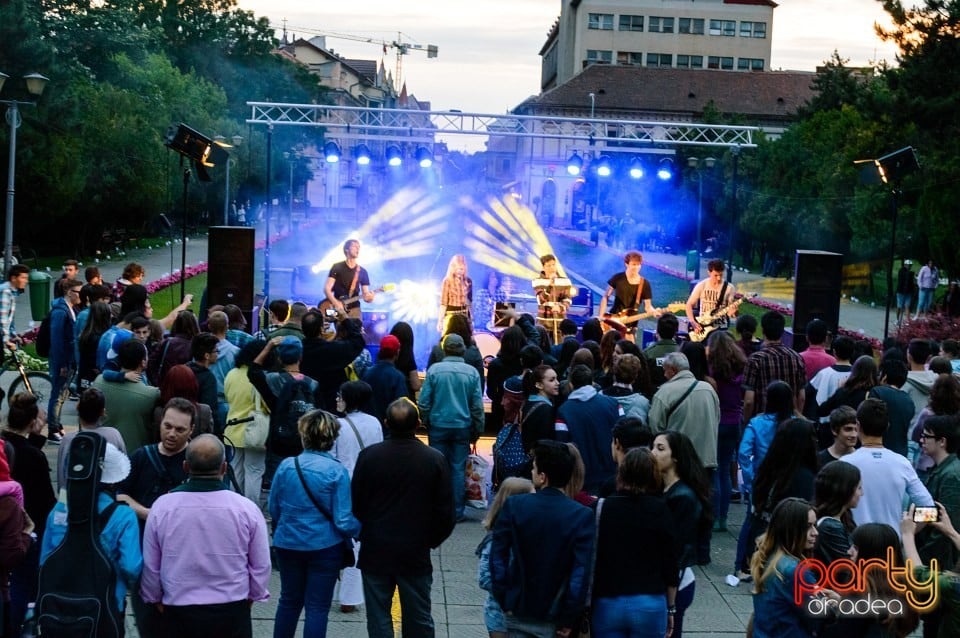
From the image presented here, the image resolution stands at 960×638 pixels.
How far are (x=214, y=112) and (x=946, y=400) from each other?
5559cm

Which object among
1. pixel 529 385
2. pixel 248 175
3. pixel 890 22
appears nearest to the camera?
pixel 529 385

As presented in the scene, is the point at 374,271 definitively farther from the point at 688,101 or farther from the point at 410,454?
the point at 688,101

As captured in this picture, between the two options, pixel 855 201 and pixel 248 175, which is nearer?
pixel 855 201

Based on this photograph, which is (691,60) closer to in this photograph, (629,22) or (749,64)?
(749,64)

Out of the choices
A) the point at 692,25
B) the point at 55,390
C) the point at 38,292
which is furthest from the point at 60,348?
the point at 692,25

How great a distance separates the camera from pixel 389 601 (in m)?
Answer: 6.91

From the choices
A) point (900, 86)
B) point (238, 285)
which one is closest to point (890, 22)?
point (900, 86)

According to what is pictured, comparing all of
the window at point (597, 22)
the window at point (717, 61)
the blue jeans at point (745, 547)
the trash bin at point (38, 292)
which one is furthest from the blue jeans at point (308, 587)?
the window at point (717, 61)

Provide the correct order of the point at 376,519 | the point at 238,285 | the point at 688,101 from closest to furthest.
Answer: the point at 376,519 < the point at 238,285 < the point at 688,101

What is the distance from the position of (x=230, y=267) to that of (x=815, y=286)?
850cm

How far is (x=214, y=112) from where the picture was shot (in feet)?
199

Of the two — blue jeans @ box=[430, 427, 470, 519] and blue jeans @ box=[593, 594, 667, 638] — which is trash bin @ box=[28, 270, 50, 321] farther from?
blue jeans @ box=[593, 594, 667, 638]

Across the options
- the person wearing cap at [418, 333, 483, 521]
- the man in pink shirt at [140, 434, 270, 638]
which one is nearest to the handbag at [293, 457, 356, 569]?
the man in pink shirt at [140, 434, 270, 638]

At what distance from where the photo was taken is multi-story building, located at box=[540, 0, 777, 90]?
393 ft
